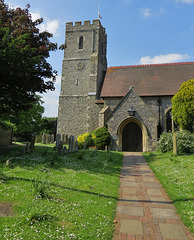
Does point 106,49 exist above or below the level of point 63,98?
above

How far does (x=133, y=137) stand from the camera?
18297 millimetres

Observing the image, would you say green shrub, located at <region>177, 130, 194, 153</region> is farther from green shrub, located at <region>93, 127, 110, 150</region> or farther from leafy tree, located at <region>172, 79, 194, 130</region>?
green shrub, located at <region>93, 127, 110, 150</region>

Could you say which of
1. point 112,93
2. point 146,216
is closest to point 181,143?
point 146,216

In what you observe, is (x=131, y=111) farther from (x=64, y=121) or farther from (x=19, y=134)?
(x=19, y=134)

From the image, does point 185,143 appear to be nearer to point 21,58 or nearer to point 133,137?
point 133,137

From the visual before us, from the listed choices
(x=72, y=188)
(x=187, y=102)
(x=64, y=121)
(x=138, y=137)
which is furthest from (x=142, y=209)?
(x=64, y=121)

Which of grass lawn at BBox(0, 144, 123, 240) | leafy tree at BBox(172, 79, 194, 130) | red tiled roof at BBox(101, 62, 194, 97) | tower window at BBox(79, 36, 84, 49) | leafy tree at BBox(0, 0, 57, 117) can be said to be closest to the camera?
grass lawn at BBox(0, 144, 123, 240)

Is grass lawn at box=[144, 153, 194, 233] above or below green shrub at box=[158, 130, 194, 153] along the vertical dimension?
below

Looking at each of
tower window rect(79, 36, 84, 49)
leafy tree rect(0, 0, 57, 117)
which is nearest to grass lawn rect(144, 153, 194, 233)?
leafy tree rect(0, 0, 57, 117)

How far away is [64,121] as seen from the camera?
2322cm

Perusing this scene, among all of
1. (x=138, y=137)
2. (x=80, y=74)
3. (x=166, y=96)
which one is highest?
(x=80, y=74)

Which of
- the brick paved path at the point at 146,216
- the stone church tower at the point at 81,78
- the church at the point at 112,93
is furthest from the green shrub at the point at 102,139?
the brick paved path at the point at 146,216

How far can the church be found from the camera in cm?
1712

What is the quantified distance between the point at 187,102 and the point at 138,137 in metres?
5.93
